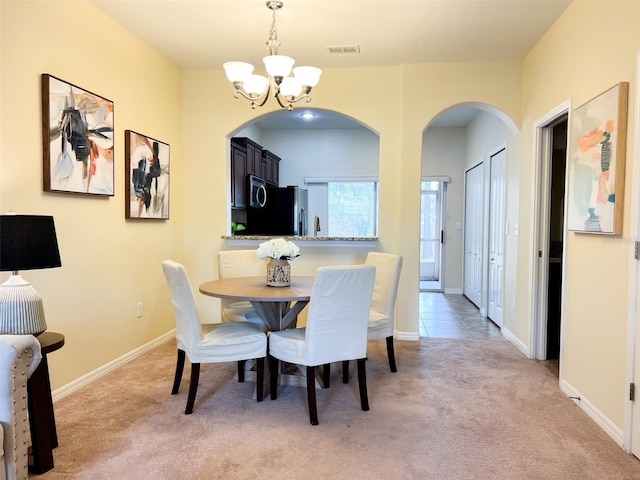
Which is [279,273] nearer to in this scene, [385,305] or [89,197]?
[385,305]

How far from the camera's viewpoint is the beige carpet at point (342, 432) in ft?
6.24

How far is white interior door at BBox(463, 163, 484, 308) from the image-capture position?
5.59m

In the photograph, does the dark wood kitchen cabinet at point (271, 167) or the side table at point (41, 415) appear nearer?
the side table at point (41, 415)

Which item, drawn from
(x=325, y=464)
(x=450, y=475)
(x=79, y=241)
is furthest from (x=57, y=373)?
(x=450, y=475)

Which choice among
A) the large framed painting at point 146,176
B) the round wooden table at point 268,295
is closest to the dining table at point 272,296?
the round wooden table at point 268,295

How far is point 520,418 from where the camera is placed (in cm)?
240

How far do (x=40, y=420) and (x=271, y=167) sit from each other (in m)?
4.76

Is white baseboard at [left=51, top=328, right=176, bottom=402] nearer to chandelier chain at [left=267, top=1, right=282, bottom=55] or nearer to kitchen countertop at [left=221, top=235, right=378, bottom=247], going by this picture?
kitchen countertop at [left=221, top=235, right=378, bottom=247]

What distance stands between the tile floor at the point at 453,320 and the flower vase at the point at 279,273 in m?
2.01

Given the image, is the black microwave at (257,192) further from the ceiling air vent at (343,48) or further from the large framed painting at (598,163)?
the large framed painting at (598,163)

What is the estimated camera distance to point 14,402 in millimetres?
1510

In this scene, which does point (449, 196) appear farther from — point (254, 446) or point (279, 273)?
point (254, 446)

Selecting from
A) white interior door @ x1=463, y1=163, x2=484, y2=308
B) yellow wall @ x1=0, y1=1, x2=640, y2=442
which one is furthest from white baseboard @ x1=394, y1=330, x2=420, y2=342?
white interior door @ x1=463, y1=163, x2=484, y2=308

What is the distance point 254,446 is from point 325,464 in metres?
0.39
